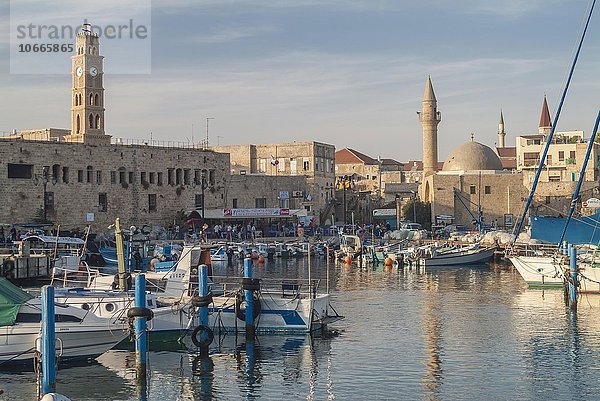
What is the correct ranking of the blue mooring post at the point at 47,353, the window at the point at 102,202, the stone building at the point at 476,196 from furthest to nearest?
the stone building at the point at 476,196, the window at the point at 102,202, the blue mooring post at the point at 47,353

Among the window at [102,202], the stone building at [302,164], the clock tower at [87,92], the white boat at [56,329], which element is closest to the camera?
the white boat at [56,329]

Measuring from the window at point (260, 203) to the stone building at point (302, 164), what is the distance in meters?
4.22

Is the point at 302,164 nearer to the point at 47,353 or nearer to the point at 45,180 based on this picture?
the point at 45,180

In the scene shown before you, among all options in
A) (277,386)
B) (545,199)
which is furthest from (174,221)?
(277,386)

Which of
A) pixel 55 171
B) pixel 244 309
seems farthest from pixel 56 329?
pixel 55 171

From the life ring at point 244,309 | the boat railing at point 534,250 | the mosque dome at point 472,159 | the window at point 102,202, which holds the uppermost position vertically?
the mosque dome at point 472,159

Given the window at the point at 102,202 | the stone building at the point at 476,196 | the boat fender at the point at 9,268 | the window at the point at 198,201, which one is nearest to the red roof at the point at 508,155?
the stone building at the point at 476,196

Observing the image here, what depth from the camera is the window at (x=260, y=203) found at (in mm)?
70812

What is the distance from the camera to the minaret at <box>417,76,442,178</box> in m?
80.0

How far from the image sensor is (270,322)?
2448cm

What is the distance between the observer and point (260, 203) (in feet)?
234

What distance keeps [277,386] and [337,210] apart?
6201cm

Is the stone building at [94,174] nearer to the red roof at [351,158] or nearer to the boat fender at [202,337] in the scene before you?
the boat fender at [202,337]

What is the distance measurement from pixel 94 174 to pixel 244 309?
36.4 meters
